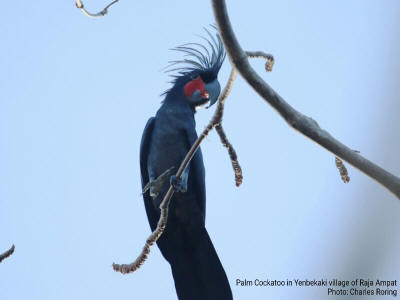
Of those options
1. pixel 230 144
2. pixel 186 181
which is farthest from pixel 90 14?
pixel 186 181

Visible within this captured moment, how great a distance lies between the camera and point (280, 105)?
2197 mm

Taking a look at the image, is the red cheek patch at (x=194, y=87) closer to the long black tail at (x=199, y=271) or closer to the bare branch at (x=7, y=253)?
the long black tail at (x=199, y=271)

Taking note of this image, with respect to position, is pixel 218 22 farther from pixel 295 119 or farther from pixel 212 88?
pixel 212 88

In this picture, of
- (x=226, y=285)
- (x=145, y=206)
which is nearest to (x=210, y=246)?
(x=226, y=285)

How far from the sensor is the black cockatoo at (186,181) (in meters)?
4.46

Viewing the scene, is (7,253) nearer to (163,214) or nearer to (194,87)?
(163,214)

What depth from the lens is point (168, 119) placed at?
524 cm

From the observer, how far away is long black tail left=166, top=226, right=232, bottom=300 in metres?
4.33

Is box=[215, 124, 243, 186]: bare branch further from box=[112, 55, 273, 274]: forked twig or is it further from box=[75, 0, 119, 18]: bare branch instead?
box=[75, 0, 119, 18]: bare branch

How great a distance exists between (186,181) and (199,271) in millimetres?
834

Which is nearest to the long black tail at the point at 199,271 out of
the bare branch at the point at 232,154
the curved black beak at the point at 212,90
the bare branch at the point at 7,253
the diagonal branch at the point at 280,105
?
the curved black beak at the point at 212,90

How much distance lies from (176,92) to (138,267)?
9.09 feet

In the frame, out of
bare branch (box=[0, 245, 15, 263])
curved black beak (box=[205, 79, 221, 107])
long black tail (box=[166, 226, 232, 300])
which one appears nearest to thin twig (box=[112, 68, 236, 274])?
bare branch (box=[0, 245, 15, 263])

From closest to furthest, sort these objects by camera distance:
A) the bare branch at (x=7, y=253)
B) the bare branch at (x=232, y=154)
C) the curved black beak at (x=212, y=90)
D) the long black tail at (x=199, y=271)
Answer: the bare branch at (x=7, y=253) → the bare branch at (x=232, y=154) → the long black tail at (x=199, y=271) → the curved black beak at (x=212, y=90)
